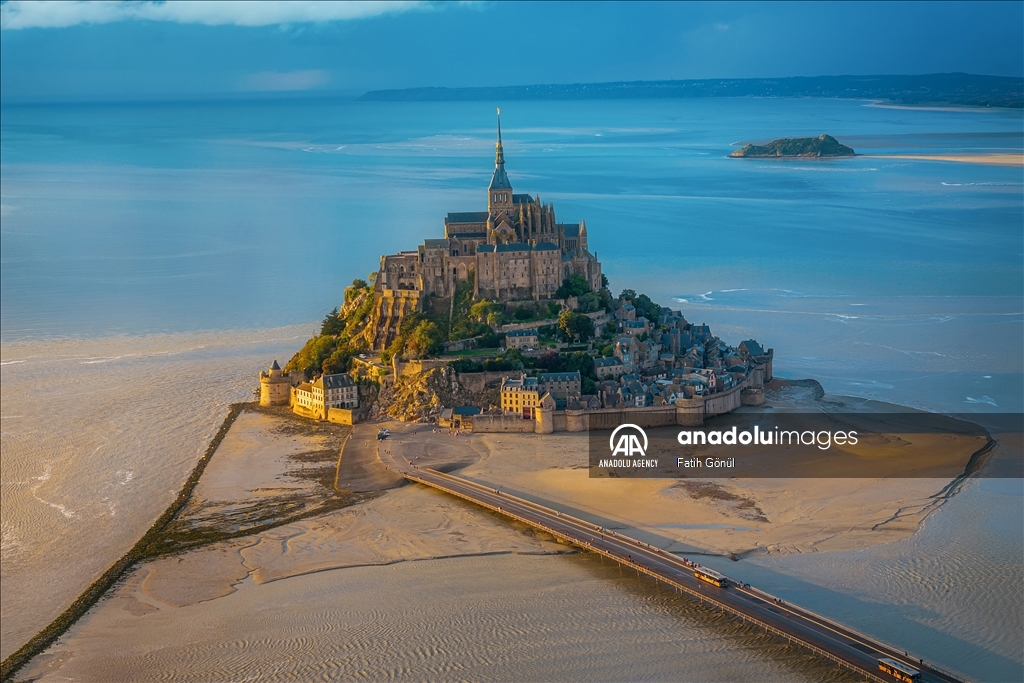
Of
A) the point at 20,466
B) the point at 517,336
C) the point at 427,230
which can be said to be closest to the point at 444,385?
the point at 517,336

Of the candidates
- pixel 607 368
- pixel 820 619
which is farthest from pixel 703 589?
pixel 607 368

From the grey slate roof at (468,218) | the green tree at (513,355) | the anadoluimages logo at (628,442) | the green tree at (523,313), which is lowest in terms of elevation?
the anadoluimages logo at (628,442)

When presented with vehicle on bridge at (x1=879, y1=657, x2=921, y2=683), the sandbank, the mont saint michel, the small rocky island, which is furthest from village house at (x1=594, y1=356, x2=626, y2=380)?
the small rocky island

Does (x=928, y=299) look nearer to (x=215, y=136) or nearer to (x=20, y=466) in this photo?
(x=20, y=466)

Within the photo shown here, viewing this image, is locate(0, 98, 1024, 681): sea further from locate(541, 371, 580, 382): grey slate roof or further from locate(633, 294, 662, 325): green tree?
locate(541, 371, 580, 382): grey slate roof

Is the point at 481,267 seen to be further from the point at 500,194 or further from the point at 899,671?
the point at 899,671

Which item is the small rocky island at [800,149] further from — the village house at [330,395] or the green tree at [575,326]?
the village house at [330,395]

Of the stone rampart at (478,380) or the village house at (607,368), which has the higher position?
the village house at (607,368)

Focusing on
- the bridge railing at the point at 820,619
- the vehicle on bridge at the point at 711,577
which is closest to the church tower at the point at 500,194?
the bridge railing at the point at 820,619
